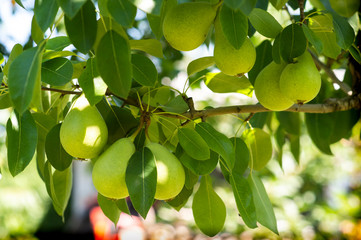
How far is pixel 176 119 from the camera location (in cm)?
95

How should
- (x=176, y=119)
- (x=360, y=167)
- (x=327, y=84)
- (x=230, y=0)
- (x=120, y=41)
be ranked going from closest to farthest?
1. (x=230, y=0)
2. (x=120, y=41)
3. (x=176, y=119)
4. (x=327, y=84)
5. (x=360, y=167)

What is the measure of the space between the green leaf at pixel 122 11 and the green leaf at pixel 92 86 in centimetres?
15

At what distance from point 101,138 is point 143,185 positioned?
0.13 metres

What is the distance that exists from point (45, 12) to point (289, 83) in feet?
1.38

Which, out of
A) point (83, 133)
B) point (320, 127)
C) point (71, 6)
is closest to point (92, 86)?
point (83, 133)

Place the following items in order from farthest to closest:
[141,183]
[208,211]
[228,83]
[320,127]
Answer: [320,127] → [228,83] → [208,211] → [141,183]

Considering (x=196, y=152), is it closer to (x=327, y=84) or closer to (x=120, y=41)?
(x=120, y=41)

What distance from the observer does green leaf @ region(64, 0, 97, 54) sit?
2.12 ft

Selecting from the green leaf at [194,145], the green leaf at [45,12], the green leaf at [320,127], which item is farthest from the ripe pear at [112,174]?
the green leaf at [320,127]

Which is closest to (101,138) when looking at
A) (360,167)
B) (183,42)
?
(183,42)

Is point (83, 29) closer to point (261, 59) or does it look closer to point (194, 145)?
point (194, 145)

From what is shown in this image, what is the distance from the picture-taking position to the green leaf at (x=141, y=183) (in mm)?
671

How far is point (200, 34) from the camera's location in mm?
742

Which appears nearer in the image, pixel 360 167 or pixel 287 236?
pixel 287 236
